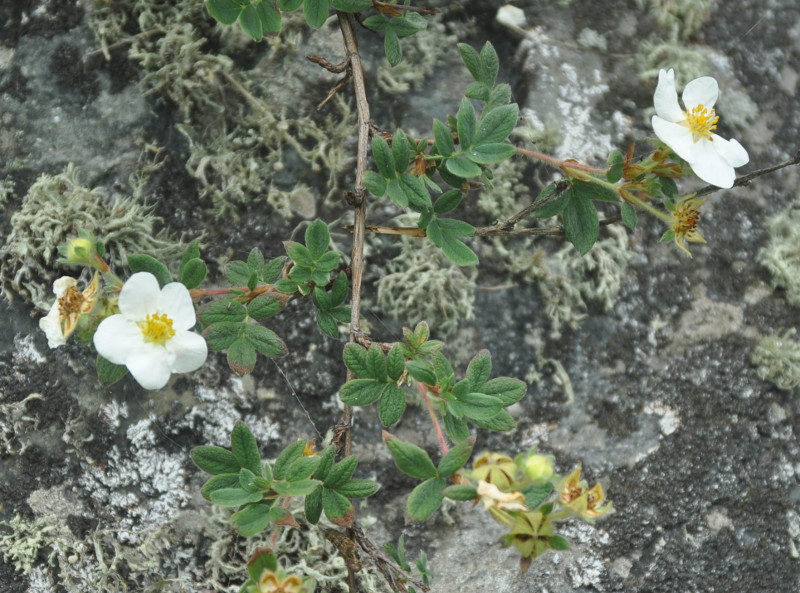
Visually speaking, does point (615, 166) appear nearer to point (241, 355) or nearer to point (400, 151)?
point (400, 151)

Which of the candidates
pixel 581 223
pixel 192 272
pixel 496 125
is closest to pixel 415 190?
→ pixel 496 125

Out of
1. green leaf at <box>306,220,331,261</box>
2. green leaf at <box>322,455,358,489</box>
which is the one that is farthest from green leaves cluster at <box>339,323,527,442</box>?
green leaf at <box>306,220,331,261</box>

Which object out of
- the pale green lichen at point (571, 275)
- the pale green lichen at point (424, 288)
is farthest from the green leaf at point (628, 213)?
the pale green lichen at point (424, 288)

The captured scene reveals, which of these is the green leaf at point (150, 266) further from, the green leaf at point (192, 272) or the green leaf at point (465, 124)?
the green leaf at point (465, 124)

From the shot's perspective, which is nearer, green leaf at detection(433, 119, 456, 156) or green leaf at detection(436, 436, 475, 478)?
green leaf at detection(436, 436, 475, 478)

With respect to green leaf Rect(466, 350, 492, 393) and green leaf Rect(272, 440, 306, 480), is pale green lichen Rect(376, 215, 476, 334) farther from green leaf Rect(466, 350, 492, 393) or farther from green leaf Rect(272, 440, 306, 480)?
green leaf Rect(272, 440, 306, 480)

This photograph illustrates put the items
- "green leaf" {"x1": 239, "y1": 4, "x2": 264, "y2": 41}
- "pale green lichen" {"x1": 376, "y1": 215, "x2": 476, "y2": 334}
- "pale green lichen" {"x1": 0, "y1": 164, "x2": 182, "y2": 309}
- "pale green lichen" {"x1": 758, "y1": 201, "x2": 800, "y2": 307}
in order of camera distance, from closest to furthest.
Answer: "green leaf" {"x1": 239, "y1": 4, "x2": 264, "y2": 41} < "pale green lichen" {"x1": 0, "y1": 164, "x2": 182, "y2": 309} < "pale green lichen" {"x1": 376, "y1": 215, "x2": 476, "y2": 334} < "pale green lichen" {"x1": 758, "y1": 201, "x2": 800, "y2": 307}
